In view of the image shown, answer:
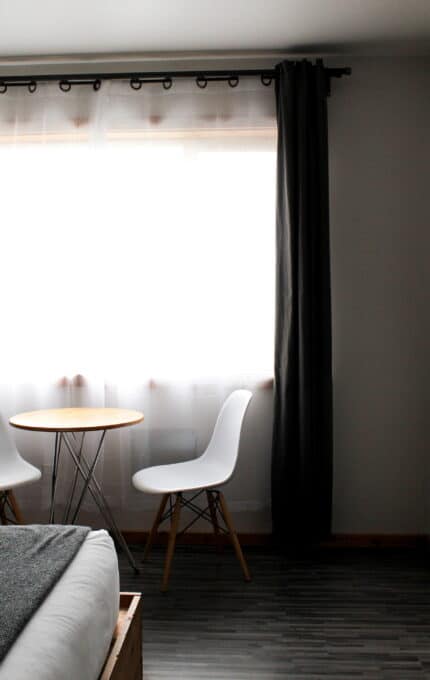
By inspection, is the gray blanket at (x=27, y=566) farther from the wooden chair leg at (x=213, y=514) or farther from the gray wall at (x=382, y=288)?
the gray wall at (x=382, y=288)

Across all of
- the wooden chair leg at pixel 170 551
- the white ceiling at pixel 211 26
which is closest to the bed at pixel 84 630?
the wooden chair leg at pixel 170 551

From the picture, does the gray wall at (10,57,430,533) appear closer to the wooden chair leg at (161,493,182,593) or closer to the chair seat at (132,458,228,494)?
the chair seat at (132,458,228,494)

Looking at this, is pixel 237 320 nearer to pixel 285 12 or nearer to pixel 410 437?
pixel 410 437

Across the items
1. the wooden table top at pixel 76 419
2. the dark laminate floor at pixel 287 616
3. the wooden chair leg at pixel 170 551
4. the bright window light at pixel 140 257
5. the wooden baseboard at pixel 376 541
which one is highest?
the bright window light at pixel 140 257

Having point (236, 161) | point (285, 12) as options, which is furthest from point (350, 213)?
point (285, 12)

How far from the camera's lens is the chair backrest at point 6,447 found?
131 inches

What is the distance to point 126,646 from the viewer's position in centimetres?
188

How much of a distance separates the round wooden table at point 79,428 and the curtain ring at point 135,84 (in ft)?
5.92

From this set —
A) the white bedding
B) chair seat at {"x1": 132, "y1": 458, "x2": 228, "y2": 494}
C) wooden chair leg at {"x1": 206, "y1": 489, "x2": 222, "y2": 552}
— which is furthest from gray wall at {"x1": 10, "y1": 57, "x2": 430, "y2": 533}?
the white bedding

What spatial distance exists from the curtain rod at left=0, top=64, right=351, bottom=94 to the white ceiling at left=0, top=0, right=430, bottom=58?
0.12 metres

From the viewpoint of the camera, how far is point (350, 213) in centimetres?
355

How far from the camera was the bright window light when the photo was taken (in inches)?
138

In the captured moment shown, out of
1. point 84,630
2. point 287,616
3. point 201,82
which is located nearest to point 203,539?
point 287,616

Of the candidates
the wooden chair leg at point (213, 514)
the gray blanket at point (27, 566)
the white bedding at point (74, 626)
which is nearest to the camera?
the white bedding at point (74, 626)
